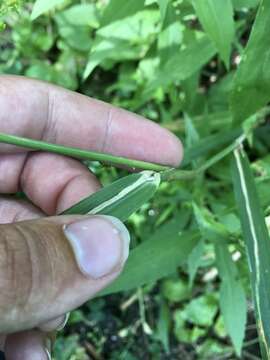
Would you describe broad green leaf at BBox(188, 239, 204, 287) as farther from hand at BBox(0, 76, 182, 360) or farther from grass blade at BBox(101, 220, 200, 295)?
hand at BBox(0, 76, 182, 360)

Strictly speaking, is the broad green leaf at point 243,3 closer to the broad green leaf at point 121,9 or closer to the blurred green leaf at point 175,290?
the broad green leaf at point 121,9

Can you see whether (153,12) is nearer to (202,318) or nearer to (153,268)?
(153,268)

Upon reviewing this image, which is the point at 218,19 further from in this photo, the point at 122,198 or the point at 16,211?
the point at 16,211

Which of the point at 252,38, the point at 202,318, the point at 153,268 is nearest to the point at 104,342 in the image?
the point at 202,318

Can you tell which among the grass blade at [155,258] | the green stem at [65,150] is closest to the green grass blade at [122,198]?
the green stem at [65,150]

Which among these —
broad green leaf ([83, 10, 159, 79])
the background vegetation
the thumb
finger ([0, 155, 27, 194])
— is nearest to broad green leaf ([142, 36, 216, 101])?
the background vegetation

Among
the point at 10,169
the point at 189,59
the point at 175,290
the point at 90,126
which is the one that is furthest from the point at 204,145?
the point at 175,290
